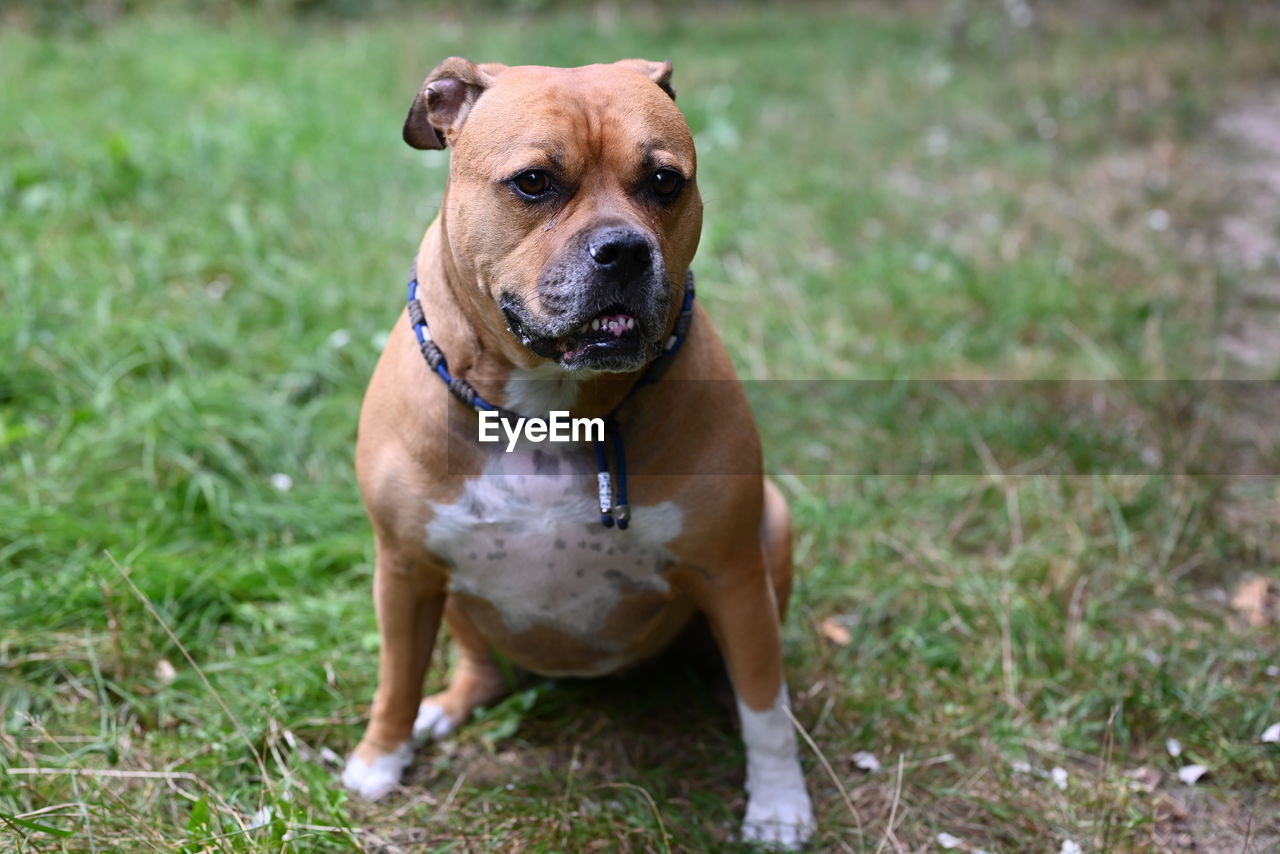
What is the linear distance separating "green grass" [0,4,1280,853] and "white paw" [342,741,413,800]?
49 millimetres

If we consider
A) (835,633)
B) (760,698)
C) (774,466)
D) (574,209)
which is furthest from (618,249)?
(774,466)

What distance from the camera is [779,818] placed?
255 centimetres

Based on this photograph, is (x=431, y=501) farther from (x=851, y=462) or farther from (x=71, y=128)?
(x=71, y=128)

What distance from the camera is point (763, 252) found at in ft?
16.8

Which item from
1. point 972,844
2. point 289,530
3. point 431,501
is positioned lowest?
point 972,844

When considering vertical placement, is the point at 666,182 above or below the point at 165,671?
above

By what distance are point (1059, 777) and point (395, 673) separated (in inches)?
58.9

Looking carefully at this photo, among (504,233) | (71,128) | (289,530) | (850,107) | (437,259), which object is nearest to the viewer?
(504,233)

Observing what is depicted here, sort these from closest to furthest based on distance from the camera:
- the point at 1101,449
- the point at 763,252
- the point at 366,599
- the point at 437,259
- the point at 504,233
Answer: the point at 504,233 → the point at 437,259 → the point at 366,599 → the point at 1101,449 → the point at 763,252

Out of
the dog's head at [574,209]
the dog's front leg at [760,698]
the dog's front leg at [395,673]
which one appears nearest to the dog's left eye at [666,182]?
the dog's head at [574,209]

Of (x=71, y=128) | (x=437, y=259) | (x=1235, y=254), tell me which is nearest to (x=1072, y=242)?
(x=1235, y=254)

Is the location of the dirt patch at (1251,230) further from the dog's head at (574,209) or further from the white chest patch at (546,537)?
the dog's head at (574,209)

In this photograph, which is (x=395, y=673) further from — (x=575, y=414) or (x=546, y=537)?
(x=575, y=414)

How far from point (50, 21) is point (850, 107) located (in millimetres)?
4837
